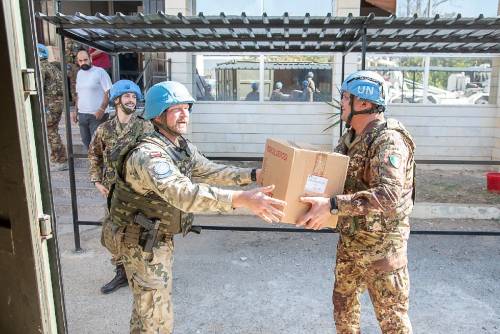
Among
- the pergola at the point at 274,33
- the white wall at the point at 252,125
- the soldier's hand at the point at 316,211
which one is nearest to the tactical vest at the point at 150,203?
the soldier's hand at the point at 316,211

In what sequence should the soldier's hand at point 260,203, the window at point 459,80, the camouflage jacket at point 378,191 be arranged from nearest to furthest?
the soldier's hand at point 260,203
the camouflage jacket at point 378,191
the window at point 459,80

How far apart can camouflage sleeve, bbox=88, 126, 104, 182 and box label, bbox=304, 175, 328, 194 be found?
207cm

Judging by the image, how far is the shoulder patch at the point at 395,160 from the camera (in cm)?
214

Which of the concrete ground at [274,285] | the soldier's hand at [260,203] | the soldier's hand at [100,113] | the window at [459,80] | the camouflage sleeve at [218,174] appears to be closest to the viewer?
the soldier's hand at [260,203]

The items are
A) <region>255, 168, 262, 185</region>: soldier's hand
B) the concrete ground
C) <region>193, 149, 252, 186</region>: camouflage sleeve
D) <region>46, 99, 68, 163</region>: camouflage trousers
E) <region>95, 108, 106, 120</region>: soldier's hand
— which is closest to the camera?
<region>255, 168, 262, 185</region>: soldier's hand

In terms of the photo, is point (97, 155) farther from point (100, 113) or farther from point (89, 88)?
point (89, 88)

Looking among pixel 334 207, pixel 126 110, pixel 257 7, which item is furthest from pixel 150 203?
pixel 257 7

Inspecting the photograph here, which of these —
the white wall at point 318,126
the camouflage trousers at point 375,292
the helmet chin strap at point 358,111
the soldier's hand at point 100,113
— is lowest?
the camouflage trousers at point 375,292

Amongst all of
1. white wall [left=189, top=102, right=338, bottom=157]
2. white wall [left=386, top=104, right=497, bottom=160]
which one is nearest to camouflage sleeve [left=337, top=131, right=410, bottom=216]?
white wall [left=189, top=102, right=338, bottom=157]

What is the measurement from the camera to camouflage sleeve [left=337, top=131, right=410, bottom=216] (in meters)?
2.12

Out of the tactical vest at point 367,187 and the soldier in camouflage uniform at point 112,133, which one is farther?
the soldier in camouflage uniform at point 112,133

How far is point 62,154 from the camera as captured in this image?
6.59 meters

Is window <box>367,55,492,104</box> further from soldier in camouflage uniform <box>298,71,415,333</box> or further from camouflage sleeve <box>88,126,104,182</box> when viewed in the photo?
soldier in camouflage uniform <box>298,71,415,333</box>

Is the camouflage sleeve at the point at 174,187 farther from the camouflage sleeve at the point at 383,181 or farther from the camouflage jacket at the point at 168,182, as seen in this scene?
the camouflage sleeve at the point at 383,181
